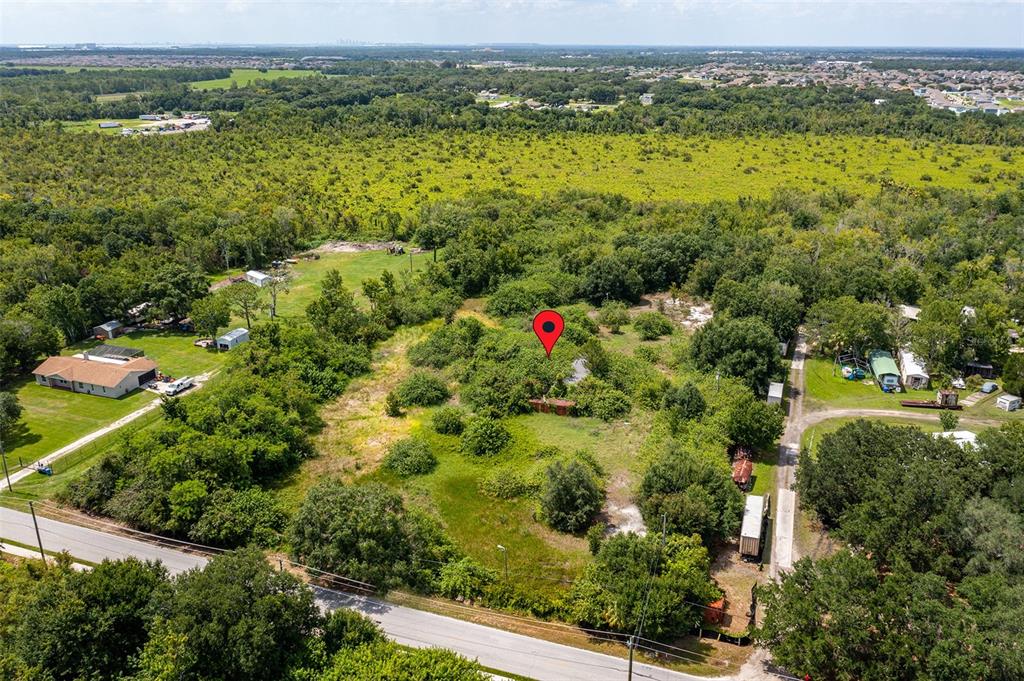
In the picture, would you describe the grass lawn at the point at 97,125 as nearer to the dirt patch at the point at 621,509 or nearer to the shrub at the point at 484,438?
the shrub at the point at 484,438

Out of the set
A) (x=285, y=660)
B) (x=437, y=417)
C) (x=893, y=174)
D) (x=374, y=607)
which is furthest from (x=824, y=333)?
(x=893, y=174)

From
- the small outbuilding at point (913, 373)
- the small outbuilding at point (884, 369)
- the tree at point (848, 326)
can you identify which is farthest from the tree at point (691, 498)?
the tree at point (848, 326)

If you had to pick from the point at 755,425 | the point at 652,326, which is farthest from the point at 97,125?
the point at 755,425

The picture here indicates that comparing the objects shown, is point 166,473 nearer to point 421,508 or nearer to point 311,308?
point 421,508

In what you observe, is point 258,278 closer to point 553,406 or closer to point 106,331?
point 106,331

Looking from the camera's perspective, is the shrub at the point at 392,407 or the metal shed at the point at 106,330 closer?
the shrub at the point at 392,407

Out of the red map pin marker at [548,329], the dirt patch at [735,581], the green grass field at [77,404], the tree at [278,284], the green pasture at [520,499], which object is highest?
the red map pin marker at [548,329]

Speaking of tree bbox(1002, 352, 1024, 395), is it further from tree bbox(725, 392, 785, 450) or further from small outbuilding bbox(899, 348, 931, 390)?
tree bbox(725, 392, 785, 450)
